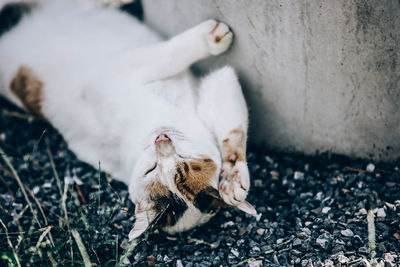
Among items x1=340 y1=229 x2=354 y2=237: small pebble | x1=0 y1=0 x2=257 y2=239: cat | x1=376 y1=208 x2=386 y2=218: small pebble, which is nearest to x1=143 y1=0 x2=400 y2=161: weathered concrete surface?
x1=0 y1=0 x2=257 y2=239: cat

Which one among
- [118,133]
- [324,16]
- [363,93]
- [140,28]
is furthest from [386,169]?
[140,28]

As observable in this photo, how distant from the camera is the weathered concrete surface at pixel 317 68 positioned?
1788 mm

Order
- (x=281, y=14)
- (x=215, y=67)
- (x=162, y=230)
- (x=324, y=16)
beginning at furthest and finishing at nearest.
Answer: (x=215, y=67) → (x=162, y=230) → (x=281, y=14) → (x=324, y=16)

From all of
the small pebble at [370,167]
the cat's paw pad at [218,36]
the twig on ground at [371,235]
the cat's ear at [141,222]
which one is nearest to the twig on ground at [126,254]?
the cat's ear at [141,222]

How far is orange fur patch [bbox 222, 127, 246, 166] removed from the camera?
2092mm

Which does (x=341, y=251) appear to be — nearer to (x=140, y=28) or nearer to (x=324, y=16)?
(x=324, y=16)

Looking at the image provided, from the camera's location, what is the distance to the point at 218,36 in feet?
7.39

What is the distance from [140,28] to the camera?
2.89 metres

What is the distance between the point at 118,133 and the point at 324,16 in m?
1.41

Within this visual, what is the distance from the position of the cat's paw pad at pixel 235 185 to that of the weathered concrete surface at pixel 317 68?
548 mm

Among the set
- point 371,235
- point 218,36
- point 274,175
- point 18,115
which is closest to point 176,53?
point 218,36

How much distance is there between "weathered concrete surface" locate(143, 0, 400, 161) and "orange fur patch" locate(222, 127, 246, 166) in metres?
0.38

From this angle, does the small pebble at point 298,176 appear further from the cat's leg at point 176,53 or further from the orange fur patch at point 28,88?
the orange fur patch at point 28,88

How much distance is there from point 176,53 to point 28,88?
115cm
